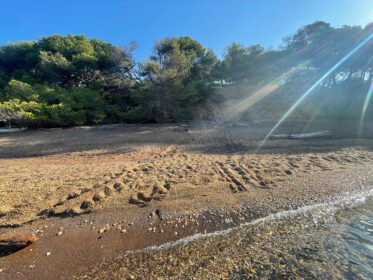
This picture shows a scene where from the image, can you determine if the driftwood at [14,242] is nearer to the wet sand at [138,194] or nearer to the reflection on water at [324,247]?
Answer: the wet sand at [138,194]

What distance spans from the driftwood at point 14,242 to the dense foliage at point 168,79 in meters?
8.63

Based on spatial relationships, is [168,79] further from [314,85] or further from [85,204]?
Answer: [314,85]

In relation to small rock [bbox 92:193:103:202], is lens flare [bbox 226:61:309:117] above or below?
above

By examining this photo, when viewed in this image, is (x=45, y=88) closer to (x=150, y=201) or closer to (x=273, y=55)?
(x=150, y=201)

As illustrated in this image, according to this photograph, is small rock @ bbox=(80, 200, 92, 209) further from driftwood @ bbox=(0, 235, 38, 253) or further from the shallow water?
the shallow water

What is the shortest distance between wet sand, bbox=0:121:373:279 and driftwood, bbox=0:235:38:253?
0.07 metres

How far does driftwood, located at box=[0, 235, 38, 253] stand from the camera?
175cm

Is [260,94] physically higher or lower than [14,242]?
higher

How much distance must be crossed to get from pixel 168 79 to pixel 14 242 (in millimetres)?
9410

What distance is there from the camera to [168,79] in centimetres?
931

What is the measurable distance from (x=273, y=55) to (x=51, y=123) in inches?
773

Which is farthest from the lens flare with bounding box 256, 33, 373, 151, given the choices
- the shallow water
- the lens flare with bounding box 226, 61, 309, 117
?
the shallow water

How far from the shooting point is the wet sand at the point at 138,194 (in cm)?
180

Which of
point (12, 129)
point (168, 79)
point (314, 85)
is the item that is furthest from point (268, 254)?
point (314, 85)
